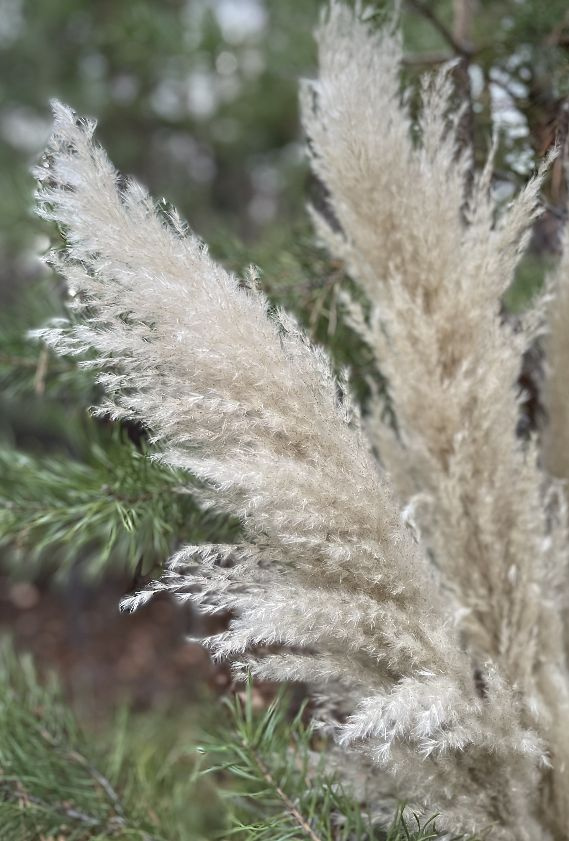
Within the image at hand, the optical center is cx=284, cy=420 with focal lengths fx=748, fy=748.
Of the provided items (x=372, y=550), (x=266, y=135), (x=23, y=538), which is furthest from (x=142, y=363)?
(x=266, y=135)

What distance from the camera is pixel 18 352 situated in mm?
794

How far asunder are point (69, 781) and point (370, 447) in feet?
1.38

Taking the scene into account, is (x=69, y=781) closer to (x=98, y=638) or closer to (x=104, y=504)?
(x=104, y=504)

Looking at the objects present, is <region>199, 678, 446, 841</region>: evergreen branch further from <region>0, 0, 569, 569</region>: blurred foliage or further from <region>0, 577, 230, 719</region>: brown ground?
<region>0, 577, 230, 719</region>: brown ground

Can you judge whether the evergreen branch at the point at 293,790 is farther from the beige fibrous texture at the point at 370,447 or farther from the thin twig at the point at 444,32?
the thin twig at the point at 444,32

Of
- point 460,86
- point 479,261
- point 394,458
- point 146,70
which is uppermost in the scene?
point 146,70

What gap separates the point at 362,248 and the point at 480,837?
42 centimetres

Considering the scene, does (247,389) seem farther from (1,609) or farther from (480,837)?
(1,609)

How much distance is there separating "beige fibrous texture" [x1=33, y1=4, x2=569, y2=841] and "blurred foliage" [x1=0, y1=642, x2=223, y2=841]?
7.7 inches

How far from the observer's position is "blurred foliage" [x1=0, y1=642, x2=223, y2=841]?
62 centimetres

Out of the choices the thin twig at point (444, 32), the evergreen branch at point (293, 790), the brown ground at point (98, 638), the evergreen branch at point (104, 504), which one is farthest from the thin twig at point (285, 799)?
the brown ground at point (98, 638)

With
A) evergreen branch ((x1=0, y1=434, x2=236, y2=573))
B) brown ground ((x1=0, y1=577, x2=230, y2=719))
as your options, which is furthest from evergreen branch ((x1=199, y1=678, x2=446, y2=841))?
brown ground ((x1=0, y1=577, x2=230, y2=719))

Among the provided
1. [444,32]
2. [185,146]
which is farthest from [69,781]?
[185,146]

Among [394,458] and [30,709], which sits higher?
[394,458]
